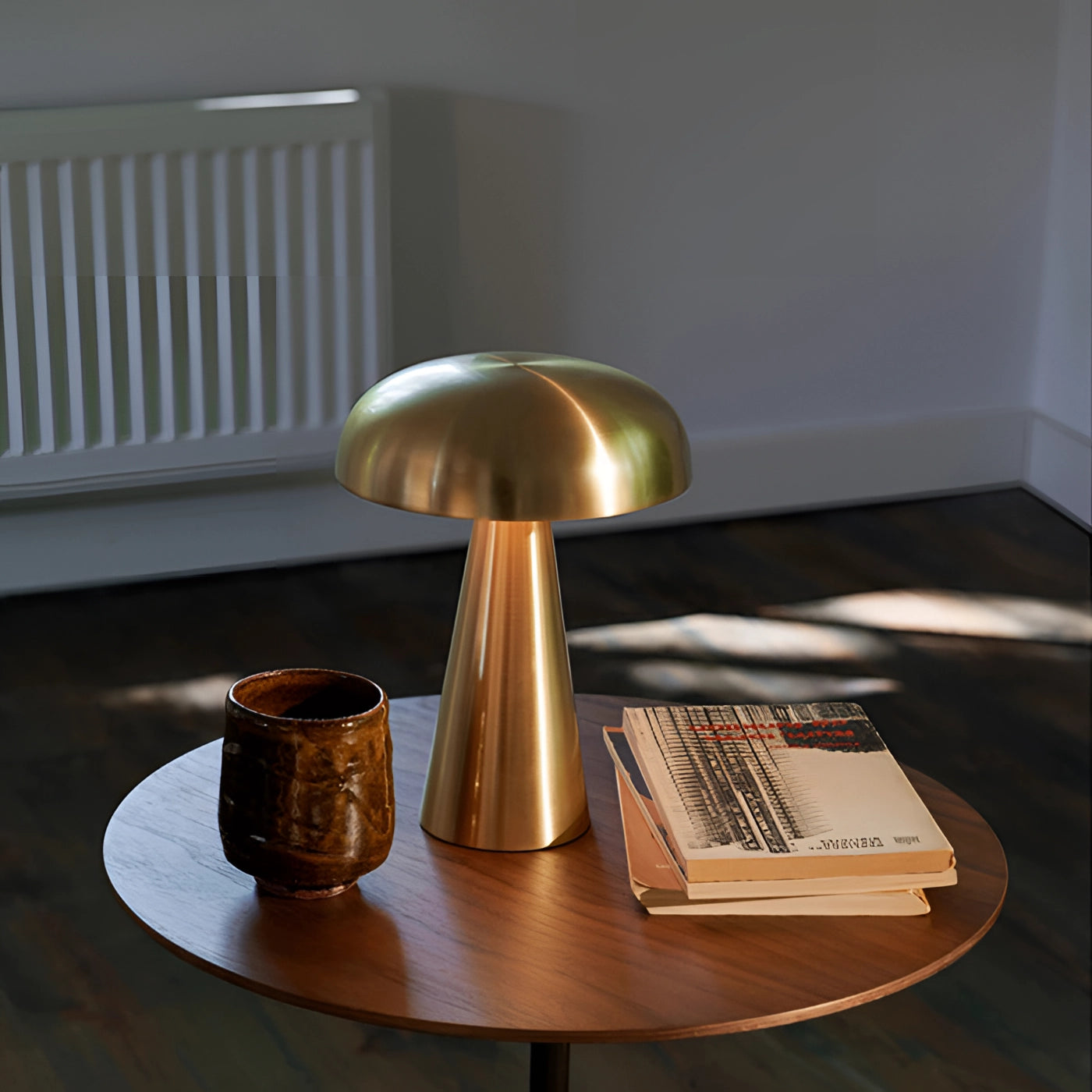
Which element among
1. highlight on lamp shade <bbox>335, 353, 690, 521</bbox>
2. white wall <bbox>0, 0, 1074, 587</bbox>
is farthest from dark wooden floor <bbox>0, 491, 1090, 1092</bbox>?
highlight on lamp shade <bbox>335, 353, 690, 521</bbox>

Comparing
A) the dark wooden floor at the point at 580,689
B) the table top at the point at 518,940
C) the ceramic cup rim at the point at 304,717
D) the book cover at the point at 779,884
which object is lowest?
the dark wooden floor at the point at 580,689

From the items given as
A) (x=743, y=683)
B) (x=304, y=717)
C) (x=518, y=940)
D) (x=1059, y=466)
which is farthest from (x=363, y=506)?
(x=518, y=940)

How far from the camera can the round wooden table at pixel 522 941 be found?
2.33ft

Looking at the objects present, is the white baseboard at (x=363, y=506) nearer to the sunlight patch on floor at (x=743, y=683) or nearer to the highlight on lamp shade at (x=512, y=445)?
the sunlight patch on floor at (x=743, y=683)

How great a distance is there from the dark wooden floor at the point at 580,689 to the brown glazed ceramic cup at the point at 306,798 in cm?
68

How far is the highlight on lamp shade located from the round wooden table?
8.5 inches

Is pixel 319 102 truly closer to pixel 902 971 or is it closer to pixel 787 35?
pixel 787 35

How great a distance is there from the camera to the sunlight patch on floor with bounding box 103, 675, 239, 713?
2107 mm

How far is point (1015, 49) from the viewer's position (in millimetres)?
2920

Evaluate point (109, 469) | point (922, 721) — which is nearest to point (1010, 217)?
point (922, 721)

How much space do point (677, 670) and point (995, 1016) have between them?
883 mm

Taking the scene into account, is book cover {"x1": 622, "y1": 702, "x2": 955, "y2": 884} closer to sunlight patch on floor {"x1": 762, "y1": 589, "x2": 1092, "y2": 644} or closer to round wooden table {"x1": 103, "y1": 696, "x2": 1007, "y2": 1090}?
round wooden table {"x1": 103, "y1": 696, "x2": 1007, "y2": 1090}

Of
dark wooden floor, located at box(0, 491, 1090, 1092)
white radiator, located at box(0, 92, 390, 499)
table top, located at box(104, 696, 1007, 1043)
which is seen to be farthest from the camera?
white radiator, located at box(0, 92, 390, 499)

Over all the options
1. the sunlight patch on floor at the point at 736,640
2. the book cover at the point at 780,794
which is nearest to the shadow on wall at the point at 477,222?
the sunlight patch on floor at the point at 736,640
